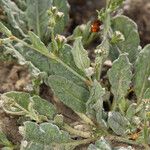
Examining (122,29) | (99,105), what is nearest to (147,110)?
(99,105)

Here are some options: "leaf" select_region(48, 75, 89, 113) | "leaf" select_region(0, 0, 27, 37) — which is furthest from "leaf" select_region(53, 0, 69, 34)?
"leaf" select_region(48, 75, 89, 113)

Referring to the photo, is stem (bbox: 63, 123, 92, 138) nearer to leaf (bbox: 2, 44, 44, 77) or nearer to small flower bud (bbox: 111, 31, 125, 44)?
leaf (bbox: 2, 44, 44, 77)

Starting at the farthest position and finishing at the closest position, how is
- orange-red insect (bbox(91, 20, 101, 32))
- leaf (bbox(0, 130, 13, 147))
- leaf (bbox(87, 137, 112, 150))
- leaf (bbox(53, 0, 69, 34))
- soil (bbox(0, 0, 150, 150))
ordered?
1. leaf (bbox(53, 0, 69, 34))
2. orange-red insect (bbox(91, 20, 101, 32))
3. soil (bbox(0, 0, 150, 150))
4. leaf (bbox(0, 130, 13, 147))
5. leaf (bbox(87, 137, 112, 150))

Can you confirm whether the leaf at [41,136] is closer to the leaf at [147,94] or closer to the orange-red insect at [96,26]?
the leaf at [147,94]

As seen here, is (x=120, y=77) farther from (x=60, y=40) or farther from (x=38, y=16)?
(x=38, y=16)

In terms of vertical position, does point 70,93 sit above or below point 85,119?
above

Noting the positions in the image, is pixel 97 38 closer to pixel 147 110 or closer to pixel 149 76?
pixel 149 76

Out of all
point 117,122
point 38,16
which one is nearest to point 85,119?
point 117,122
